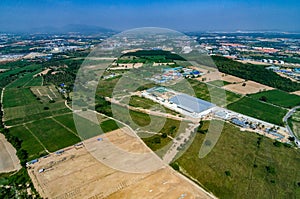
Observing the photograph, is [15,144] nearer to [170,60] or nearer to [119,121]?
[119,121]

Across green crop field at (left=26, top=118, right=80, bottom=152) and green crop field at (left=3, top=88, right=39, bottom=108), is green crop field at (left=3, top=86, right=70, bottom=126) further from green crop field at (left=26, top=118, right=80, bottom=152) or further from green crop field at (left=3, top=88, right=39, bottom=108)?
green crop field at (left=26, top=118, right=80, bottom=152)

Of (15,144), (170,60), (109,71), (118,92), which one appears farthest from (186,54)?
(15,144)

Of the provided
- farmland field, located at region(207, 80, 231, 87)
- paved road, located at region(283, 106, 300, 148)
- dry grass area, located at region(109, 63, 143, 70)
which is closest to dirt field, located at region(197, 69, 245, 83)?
farmland field, located at region(207, 80, 231, 87)

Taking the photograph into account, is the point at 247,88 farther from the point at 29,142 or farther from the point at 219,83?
the point at 29,142

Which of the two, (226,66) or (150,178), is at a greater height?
(226,66)

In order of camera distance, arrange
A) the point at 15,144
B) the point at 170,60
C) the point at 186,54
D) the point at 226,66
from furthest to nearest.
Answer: the point at 186,54 < the point at 170,60 < the point at 226,66 < the point at 15,144
